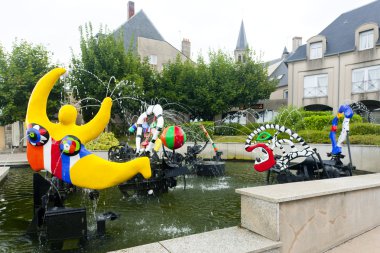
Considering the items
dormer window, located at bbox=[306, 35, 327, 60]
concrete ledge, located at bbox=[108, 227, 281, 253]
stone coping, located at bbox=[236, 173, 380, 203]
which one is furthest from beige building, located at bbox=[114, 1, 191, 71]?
concrete ledge, located at bbox=[108, 227, 281, 253]

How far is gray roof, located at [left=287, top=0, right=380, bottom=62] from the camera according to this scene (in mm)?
27489

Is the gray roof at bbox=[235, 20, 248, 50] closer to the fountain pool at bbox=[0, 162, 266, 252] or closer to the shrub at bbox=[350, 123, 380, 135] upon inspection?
the shrub at bbox=[350, 123, 380, 135]

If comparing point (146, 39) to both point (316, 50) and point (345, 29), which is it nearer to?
point (316, 50)

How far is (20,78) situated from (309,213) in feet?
64.2

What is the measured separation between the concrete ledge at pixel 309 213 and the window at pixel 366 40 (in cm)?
2615

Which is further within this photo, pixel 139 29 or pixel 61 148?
pixel 139 29

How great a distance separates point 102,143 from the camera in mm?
16188

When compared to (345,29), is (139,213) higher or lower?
lower

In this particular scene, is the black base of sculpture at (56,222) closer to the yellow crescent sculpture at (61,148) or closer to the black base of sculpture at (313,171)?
the yellow crescent sculpture at (61,148)

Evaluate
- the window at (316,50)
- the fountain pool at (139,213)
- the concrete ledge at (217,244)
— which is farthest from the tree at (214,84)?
the concrete ledge at (217,244)

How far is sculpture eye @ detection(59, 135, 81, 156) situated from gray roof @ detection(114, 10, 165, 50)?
3125 centimetres

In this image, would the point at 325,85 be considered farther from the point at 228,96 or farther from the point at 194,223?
the point at 194,223

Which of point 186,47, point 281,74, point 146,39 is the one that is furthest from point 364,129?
point 186,47

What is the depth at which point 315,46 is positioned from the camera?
29547 millimetres
